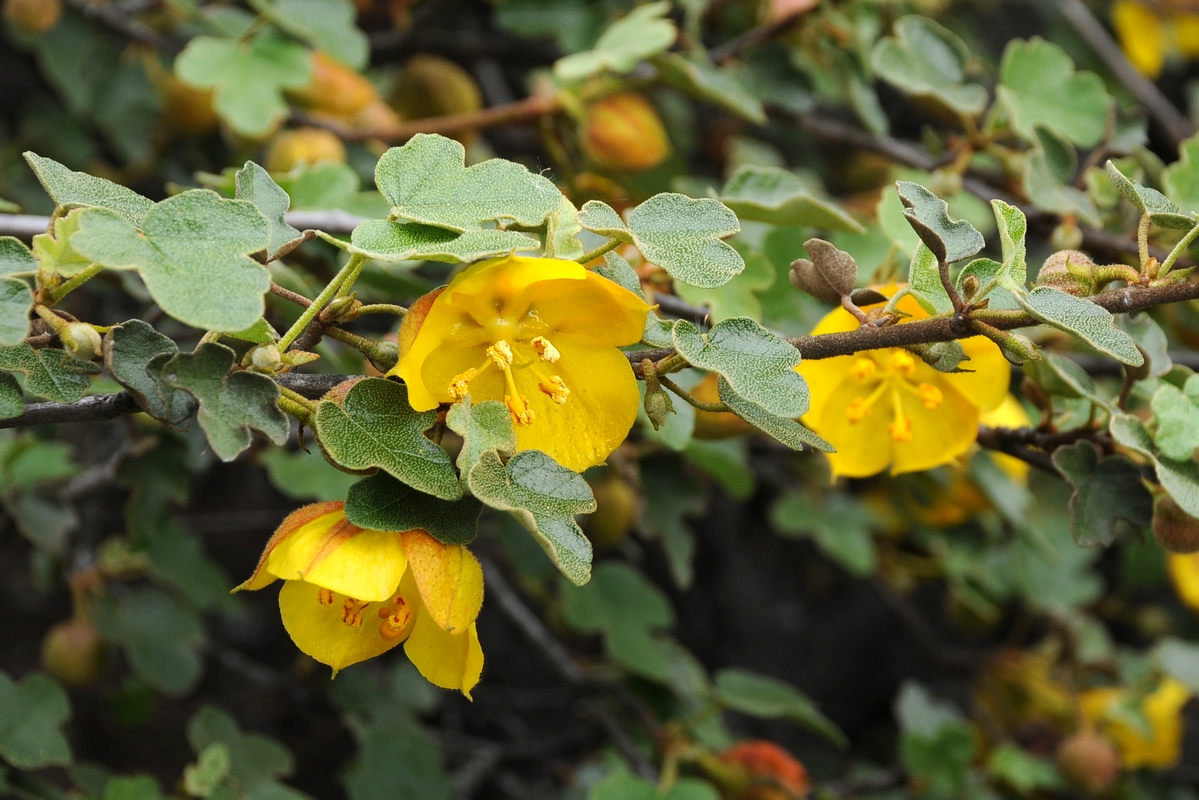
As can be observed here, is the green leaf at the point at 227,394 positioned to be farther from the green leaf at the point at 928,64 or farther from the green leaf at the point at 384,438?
the green leaf at the point at 928,64

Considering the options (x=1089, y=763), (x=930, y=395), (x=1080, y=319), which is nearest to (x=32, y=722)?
(x=930, y=395)

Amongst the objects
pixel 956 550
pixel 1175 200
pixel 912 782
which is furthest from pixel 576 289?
pixel 956 550

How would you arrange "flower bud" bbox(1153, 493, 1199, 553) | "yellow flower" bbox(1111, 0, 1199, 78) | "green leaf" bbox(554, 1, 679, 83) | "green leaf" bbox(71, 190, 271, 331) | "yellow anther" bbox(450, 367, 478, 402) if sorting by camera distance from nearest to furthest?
1. "green leaf" bbox(71, 190, 271, 331)
2. "yellow anther" bbox(450, 367, 478, 402)
3. "flower bud" bbox(1153, 493, 1199, 553)
4. "green leaf" bbox(554, 1, 679, 83)
5. "yellow flower" bbox(1111, 0, 1199, 78)

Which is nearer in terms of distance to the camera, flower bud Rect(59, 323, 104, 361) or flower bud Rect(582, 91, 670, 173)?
flower bud Rect(59, 323, 104, 361)

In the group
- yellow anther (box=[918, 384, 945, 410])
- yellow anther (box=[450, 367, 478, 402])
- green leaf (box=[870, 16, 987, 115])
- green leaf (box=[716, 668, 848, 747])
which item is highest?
yellow anther (box=[450, 367, 478, 402])

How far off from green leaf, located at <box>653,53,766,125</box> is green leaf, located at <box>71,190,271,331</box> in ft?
2.54

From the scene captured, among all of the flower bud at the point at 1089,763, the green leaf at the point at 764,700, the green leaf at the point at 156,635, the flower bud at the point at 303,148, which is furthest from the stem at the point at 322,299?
the flower bud at the point at 1089,763

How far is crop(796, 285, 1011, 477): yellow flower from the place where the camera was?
848 mm

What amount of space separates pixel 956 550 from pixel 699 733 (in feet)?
2.29

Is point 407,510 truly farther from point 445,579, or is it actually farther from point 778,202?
point 778,202

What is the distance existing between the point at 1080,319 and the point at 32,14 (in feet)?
4.85

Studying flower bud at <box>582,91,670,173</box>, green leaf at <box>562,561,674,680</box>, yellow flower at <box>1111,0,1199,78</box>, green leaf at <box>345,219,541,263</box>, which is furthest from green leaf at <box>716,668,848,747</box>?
yellow flower at <box>1111,0,1199,78</box>

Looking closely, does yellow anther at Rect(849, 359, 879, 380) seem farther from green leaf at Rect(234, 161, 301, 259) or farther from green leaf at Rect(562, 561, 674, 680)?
green leaf at Rect(562, 561, 674, 680)

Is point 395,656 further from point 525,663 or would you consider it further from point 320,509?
point 320,509
